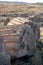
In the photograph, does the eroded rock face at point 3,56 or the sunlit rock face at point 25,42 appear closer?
the eroded rock face at point 3,56

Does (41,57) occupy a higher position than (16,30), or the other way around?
(16,30)

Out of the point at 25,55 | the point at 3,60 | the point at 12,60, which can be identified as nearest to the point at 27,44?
the point at 25,55

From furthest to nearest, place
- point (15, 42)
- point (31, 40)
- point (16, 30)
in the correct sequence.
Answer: point (31, 40)
point (16, 30)
point (15, 42)

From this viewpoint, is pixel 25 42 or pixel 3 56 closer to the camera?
pixel 3 56

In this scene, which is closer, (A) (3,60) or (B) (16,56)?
(A) (3,60)

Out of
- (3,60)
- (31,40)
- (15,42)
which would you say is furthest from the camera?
(31,40)

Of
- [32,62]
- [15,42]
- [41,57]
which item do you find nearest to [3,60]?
[15,42]

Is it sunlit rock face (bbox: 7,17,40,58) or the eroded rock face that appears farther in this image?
sunlit rock face (bbox: 7,17,40,58)

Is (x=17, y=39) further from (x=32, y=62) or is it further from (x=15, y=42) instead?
(x=32, y=62)

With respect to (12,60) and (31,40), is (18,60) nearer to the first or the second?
(12,60)
